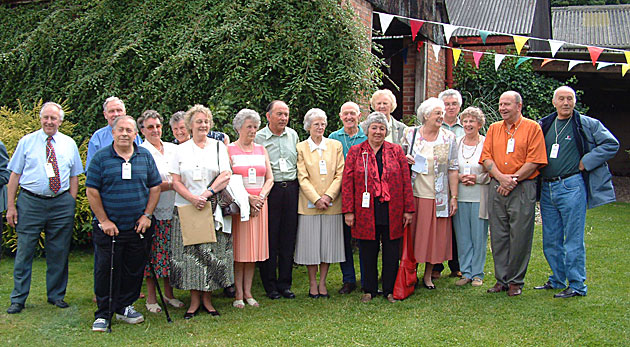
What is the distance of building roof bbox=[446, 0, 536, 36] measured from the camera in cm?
1356

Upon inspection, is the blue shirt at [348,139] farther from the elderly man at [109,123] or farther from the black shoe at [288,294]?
the elderly man at [109,123]

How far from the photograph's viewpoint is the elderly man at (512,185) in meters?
5.06

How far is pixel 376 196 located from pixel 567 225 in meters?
1.80

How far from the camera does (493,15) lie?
1502cm

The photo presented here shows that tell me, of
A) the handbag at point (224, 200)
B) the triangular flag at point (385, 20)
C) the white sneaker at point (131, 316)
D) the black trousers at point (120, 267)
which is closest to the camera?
the black trousers at point (120, 267)

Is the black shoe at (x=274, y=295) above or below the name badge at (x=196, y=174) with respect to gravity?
below

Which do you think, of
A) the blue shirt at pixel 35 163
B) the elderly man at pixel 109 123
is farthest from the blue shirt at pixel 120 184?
the blue shirt at pixel 35 163

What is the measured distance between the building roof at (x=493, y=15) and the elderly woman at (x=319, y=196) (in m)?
9.08

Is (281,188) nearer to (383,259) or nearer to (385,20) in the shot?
(383,259)

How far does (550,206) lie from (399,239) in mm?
1473

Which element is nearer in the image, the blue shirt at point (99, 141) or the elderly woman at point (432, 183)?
the blue shirt at point (99, 141)

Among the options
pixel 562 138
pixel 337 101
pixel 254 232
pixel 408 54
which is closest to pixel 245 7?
pixel 337 101

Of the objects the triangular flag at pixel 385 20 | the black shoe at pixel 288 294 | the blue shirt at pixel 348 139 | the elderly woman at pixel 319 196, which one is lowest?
the black shoe at pixel 288 294

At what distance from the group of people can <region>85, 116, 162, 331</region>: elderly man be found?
0.04ft
